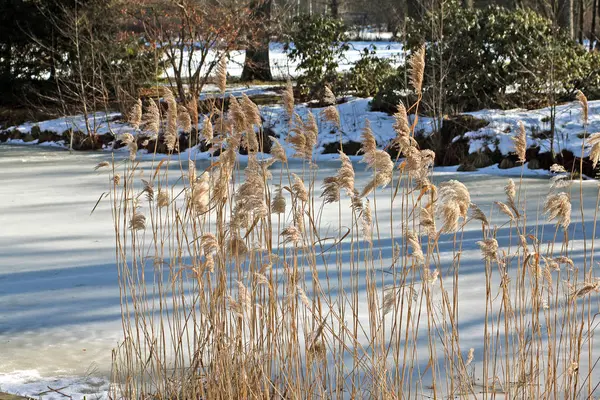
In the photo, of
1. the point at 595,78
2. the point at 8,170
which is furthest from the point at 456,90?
the point at 8,170

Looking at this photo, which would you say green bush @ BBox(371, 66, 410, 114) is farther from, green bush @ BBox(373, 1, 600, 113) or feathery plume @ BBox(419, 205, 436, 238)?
feathery plume @ BBox(419, 205, 436, 238)

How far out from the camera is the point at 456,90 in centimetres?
1275

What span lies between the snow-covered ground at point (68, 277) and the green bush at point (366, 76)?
5072 millimetres

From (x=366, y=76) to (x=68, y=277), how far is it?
10.4 m

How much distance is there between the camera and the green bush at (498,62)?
12.4m

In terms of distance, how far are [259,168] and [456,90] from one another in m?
10.4

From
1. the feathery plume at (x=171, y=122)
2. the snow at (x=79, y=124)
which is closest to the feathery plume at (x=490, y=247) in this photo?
the feathery plume at (x=171, y=122)

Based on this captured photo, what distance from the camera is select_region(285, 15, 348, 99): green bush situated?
14953 mm

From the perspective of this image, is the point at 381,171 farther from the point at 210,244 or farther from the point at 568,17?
the point at 568,17

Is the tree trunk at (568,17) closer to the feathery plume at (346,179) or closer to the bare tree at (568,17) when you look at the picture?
the bare tree at (568,17)

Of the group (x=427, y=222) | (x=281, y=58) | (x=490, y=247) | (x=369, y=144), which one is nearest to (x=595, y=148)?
(x=490, y=247)

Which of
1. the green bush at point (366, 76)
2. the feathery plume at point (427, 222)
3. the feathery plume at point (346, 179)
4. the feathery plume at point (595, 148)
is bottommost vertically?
the feathery plume at point (427, 222)

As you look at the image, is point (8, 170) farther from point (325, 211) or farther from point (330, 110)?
point (330, 110)

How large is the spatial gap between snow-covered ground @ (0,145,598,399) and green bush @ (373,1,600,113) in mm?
2757
